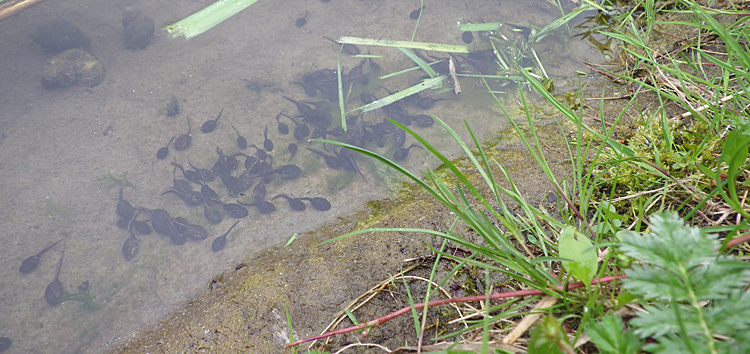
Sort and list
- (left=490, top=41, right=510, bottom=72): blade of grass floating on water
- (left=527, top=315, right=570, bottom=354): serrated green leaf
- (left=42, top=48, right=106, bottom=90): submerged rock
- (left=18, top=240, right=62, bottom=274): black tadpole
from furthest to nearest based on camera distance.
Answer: (left=42, top=48, right=106, bottom=90): submerged rock < (left=490, top=41, right=510, bottom=72): blade of grass floating on water < (left=18, top=240, right=62, bottom=274): black tadpole < (left=527, top=315, right=570, bottom=354): serrated green leaf

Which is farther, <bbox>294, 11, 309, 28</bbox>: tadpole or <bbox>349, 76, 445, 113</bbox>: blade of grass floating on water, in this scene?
<bbox>294, 11, 309, 28</bbox>: tadpole

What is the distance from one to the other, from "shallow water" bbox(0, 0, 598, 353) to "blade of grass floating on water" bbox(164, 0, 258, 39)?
0.61 ft

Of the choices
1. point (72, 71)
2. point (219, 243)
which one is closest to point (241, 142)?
point (219, 243)

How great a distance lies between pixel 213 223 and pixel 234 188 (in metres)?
0.56

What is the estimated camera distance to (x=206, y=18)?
588cm

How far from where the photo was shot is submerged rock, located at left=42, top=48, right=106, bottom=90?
562cm

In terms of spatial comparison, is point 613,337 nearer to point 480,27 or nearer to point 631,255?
point 631,255

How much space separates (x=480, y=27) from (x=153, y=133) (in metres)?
4.73

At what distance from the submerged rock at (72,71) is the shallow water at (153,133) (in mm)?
129

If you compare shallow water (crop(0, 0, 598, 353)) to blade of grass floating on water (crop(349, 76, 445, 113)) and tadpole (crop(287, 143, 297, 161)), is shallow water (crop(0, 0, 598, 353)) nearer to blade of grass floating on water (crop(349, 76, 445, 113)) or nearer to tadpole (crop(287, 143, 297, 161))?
tadpole (crop(287, 143, 297, 161))

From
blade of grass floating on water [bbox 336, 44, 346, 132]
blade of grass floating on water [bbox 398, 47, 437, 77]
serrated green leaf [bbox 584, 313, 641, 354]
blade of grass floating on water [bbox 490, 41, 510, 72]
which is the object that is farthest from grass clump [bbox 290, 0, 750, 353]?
blade of grass floating on water [bbox 398, 47, 437, 77]

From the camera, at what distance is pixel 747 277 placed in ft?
3.12

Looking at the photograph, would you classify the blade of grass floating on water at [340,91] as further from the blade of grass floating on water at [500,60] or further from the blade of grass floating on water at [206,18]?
the blade of grass floating on water at [500,60]

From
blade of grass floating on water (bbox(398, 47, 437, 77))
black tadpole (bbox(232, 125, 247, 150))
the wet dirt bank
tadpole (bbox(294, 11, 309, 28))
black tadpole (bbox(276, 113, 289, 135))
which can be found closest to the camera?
the wet dirt bank
